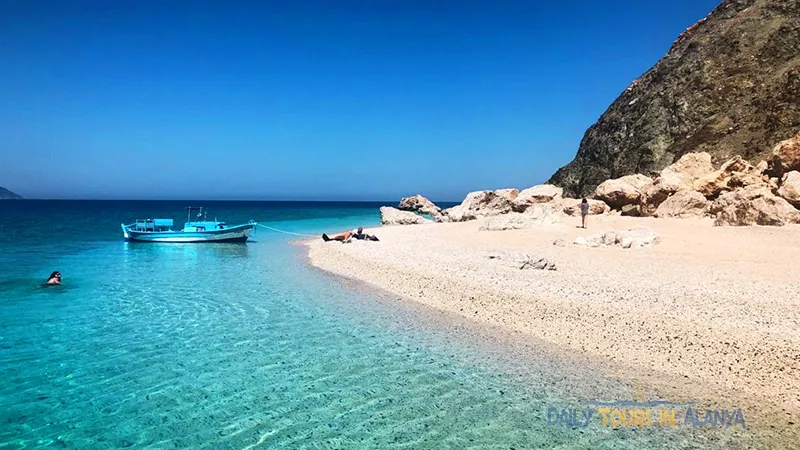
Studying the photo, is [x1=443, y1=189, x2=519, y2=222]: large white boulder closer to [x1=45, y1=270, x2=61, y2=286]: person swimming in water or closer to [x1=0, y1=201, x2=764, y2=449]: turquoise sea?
[x1=0, y1=201, x2=764, y2=449]: turquoise sea

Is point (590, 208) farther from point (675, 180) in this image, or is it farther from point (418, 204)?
point (418, 204)

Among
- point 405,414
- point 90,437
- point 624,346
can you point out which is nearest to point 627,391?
point 624,346

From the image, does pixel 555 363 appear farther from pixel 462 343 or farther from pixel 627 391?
pixel 462 343

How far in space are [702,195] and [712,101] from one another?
18.2m

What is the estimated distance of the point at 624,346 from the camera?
909 cm

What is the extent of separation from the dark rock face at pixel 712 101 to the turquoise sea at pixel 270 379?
34.8m

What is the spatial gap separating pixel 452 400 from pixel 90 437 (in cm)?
521

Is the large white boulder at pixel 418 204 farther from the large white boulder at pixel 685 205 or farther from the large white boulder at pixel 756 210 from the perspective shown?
the large white boulder at pixel 756 210

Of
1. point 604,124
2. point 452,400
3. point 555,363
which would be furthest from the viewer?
point 604,124

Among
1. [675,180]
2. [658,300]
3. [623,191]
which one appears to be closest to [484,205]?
[623,191]

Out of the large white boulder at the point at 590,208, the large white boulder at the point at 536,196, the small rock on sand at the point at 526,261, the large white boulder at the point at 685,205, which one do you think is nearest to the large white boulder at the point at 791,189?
the large white boulder at the point at 685,205

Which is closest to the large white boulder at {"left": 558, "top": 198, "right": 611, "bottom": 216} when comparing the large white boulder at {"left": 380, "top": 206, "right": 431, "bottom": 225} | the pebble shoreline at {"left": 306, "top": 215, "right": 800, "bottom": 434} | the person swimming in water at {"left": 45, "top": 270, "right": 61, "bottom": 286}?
the pebble shoreline at {"left": 306, "top": 215, "right": 800, "bottom": 434}

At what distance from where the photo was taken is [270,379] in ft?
26.6

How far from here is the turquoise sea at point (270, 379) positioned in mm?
6217
